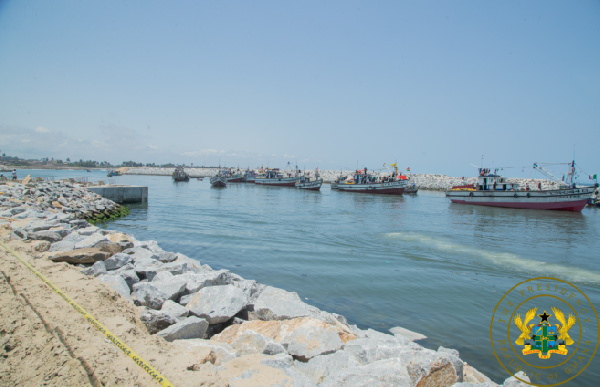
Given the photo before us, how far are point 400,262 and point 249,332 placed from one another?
835 centimetres

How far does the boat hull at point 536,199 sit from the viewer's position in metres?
32.9

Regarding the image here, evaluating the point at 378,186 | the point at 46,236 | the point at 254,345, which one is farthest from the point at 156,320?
the point at 378,186

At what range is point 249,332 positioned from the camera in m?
3.95

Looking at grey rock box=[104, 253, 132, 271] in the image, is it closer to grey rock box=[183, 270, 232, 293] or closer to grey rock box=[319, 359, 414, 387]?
grey rock box=[183, 270, 232, 293]

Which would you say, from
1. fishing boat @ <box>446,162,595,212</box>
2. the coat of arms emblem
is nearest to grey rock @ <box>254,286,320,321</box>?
the coat of arms emblem

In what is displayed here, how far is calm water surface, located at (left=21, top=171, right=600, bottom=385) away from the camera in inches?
262

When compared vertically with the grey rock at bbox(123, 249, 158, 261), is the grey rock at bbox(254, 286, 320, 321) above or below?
below

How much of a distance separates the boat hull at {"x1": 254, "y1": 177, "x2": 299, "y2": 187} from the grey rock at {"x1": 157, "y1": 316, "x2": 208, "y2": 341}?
66.3 metres

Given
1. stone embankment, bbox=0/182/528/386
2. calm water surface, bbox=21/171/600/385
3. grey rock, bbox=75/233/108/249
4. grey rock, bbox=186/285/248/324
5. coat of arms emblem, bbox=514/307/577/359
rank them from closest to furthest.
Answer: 1. stone embankment, bbox=0/182/528/386
2. grey rock, bbox=186/285/248/324
3. coat of arms emblem, bbox=514/307/577/359
4. calm water surface, bbox=21/171/600/385
5. grey rock, bbox=75/233/108/249

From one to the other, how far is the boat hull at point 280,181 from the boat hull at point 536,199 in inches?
1533

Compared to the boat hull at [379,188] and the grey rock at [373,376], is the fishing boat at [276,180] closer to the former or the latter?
the boat hull at [379,188]

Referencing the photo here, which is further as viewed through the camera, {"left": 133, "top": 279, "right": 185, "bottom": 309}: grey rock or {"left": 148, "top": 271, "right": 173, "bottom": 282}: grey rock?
{"left": 148, "top": 271, "right": 173, "bottom": 282}: grey rock

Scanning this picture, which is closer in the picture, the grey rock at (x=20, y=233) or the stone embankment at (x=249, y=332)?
the stone embankment at (x=249, y=332)

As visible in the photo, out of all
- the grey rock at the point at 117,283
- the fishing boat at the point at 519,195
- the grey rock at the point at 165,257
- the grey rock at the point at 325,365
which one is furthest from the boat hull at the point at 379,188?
the grey rock at the point at 325,365
